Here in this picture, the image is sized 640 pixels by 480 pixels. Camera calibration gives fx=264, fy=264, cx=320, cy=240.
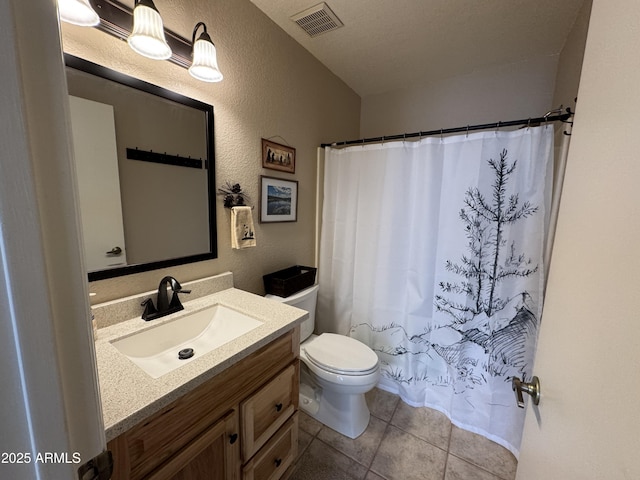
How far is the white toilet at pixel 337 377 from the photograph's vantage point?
147 cm

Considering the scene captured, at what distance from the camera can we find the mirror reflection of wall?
3.38 ft

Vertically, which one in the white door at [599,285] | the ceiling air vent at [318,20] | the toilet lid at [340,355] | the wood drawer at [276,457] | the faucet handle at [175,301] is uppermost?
the ceiling air vent at [318,20]

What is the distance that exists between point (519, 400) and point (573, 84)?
1699mm

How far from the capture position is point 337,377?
1.46m

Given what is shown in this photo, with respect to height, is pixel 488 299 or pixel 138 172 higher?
pixel 138 172

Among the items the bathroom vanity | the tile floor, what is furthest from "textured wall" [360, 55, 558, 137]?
the tile floor

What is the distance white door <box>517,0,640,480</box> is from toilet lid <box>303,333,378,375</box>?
0.89 m

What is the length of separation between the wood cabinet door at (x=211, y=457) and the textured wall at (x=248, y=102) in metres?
0.66

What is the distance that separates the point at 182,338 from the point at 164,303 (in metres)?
0.17

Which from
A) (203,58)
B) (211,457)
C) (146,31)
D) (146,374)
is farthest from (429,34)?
(211,457)

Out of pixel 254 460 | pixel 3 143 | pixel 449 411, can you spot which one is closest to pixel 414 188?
pixel 449 411

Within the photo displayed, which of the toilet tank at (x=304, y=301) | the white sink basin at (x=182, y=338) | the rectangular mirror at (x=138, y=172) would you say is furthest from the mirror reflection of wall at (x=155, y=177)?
the toilet tank at (x=304, y=301)

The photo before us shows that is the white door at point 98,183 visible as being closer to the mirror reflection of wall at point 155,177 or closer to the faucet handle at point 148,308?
the mirror reflection of wall at point 155,177

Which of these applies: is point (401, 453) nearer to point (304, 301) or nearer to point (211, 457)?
point (304, 301)
